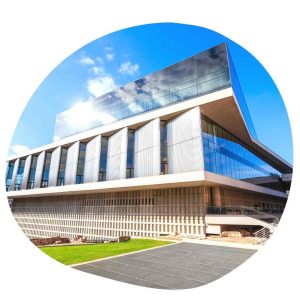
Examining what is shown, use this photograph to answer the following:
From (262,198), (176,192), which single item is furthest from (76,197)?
(262,198)

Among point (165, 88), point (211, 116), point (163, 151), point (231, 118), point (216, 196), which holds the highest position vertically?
point (165, 88)

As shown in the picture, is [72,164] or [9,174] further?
[9,174]

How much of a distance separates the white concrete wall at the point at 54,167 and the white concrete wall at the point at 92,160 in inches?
183

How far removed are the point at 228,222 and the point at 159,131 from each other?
7.84 meters

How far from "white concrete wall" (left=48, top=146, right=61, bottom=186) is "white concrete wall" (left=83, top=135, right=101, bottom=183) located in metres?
4.65

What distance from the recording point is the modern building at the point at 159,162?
15.8 m

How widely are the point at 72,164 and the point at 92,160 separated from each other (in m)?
3.06

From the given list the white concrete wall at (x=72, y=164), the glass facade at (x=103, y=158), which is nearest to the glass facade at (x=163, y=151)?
the glass facade at (x=103, y=158)

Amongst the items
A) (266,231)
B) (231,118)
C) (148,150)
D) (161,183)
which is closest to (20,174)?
(148,150)

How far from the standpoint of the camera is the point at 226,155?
769 inches

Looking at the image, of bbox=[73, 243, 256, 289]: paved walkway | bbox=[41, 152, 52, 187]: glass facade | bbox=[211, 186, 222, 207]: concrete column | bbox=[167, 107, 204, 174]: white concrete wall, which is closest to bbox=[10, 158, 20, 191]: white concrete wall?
bbox=[41, 152, 52, 187]: glass facade

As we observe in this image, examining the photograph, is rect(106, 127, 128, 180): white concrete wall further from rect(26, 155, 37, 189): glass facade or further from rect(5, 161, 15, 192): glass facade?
rect(5, 161, 15, 192): glass facade

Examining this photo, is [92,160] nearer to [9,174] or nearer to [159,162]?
[159,162]

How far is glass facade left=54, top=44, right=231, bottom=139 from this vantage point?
54.2ft
